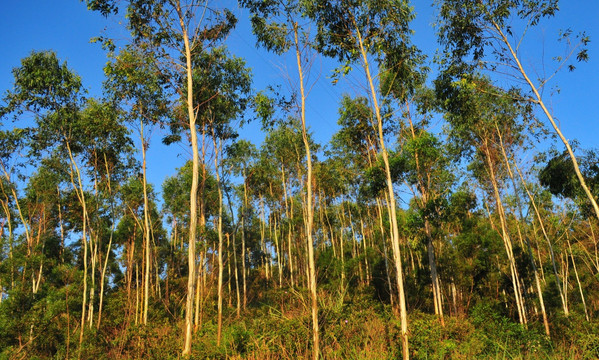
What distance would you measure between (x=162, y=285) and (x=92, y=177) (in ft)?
40.9

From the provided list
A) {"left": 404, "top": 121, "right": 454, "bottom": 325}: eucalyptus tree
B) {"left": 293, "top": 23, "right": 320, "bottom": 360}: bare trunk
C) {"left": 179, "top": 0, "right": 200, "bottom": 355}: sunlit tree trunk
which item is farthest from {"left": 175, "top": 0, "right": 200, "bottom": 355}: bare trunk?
{"left": 404, "top": 121, "right": 454, "bottom": 325}: eucalyptus tree

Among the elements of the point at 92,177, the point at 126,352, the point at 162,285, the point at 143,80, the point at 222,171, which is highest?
the point at 143,80

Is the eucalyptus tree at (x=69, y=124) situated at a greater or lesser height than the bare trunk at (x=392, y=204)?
greater

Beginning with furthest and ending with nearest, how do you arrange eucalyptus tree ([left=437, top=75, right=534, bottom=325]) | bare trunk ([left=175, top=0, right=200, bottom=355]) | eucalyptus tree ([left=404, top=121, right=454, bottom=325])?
1. eucalyptus tree ([left=437, top=75, right=534, bottom=325])
2. eucalyptus tree ([left=404, top=121, right=454, bottom=325])
3. bare trunk ([left=175, top=0, right=200, bottom=355])

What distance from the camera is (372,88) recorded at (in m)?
7.85

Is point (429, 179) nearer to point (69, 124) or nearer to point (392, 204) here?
point (392, 204)

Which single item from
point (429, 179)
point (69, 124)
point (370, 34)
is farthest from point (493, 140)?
point (69, 124)

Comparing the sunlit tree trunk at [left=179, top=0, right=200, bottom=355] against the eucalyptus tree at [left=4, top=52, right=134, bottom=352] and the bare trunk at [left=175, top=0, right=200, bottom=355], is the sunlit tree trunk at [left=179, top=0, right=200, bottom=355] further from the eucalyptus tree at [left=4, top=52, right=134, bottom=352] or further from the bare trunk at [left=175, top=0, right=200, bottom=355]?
the eucalyptus tree at [left=4, top=52, right=134, bottom=352]

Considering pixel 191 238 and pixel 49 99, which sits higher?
pixel 49 99

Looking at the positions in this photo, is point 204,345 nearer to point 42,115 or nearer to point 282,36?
point 282,36

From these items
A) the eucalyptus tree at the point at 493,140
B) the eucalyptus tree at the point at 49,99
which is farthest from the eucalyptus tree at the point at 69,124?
the eucalyptus tree at the point at 493,140

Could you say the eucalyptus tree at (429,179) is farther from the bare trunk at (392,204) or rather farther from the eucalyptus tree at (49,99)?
the eucalyptus tree at (49,99)

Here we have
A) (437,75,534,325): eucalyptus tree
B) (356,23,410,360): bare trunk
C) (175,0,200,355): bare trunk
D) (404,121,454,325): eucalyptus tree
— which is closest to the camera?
(356,23,410,360): bare trunk

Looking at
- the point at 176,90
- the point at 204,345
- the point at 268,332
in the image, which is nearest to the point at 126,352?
the point at 204,345
